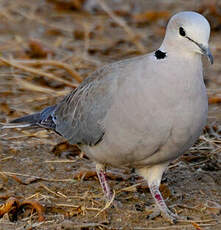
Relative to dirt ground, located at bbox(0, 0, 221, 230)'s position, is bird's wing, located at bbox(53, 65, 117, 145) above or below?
above

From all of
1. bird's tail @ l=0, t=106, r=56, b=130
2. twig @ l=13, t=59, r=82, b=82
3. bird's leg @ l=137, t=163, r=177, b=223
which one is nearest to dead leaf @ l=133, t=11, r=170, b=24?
twig @ l=13, t=59, r=82, b=82

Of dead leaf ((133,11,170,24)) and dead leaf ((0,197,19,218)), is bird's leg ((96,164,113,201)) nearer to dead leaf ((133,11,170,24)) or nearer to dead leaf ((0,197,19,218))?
dead leaf ((0,197,19,218))

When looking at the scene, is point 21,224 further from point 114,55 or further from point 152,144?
point 114,55

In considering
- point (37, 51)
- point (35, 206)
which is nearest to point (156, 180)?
point (35, 206)

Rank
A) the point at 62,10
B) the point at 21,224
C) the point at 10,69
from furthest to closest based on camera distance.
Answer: the point at 62,10 → the point at 10,69 → the point at 21,224

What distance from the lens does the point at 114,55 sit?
699 cm

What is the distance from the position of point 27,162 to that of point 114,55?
2686mm

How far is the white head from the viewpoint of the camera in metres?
3.30

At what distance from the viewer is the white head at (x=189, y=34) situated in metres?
3.30

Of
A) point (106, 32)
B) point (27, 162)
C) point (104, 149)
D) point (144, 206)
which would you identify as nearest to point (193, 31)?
point (104, 149)

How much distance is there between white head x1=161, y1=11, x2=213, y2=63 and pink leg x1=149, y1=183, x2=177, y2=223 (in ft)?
3.04

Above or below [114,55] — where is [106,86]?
above

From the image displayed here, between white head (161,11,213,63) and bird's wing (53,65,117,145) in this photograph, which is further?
bird's wing (53,65,117,145)

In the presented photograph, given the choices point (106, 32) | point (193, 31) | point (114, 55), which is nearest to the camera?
point (193, 31)
